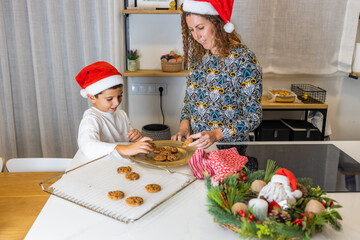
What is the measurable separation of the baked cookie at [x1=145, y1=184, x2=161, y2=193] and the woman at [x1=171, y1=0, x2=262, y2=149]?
0.36 meters

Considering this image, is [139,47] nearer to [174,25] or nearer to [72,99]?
[174,25]

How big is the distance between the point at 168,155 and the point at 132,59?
58.6 inches

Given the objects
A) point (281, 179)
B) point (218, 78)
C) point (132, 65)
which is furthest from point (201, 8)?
point (132, 65)

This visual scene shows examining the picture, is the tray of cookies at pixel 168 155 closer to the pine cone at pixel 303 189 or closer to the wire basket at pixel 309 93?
the pine cone at pixel 303 189

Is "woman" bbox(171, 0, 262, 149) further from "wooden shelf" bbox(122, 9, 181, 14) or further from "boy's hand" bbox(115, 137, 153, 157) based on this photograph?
"wooden shelf" bbox(122, 9, 181, 14)

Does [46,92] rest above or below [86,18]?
below

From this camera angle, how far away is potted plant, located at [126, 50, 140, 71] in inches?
103

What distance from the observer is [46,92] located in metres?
2.62

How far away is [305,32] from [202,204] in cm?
219

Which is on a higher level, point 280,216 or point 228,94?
point 228,94

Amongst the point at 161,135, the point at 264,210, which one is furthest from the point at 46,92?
the point at 264,210

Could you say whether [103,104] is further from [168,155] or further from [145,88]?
[145,88]

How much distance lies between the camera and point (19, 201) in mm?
1511

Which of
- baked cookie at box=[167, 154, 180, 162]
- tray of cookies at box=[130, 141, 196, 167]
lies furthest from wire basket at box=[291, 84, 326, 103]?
baked cookie at box=[167, 154, 180, 162]
